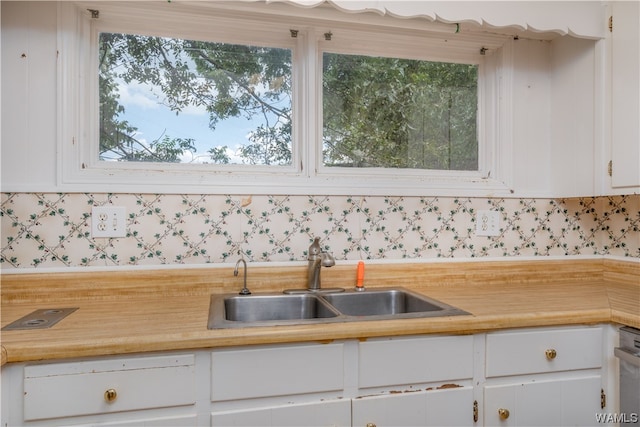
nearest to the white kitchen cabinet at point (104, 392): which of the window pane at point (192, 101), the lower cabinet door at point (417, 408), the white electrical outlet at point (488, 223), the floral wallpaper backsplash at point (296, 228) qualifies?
the lower cabinet door at point (417, 408)

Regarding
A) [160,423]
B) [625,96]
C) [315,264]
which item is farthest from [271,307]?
[625,96]

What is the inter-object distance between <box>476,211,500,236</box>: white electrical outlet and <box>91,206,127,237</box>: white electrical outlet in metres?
1.56

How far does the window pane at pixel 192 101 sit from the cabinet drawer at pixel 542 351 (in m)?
1.11

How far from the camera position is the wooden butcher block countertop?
41.8 inches

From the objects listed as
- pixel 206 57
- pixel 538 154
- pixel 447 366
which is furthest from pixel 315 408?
pixel 538 154

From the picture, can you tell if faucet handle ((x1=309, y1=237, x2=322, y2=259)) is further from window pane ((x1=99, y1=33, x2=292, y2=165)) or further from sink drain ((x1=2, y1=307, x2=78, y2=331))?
sink drain ((x1=2, y1=307, x2=78, y2=331))

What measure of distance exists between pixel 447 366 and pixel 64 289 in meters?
1.38

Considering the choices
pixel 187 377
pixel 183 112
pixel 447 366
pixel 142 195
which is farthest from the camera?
pixel 183 112

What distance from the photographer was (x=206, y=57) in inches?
68.4

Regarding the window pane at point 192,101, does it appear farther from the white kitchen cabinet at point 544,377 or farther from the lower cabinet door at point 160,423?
the white kitchen cabinet at point 544,377

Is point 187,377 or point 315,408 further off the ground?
point 187,377

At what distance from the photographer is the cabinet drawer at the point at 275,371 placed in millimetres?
1098

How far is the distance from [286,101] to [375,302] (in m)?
0.97

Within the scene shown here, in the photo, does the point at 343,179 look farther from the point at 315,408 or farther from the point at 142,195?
the point at 315,408
